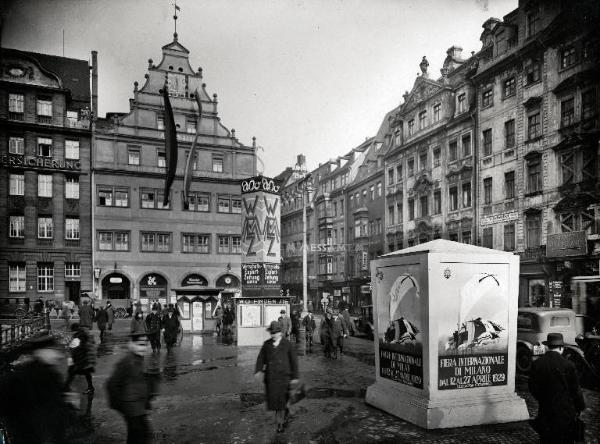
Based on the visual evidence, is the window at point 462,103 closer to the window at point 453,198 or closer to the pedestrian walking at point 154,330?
the window at point 453,198

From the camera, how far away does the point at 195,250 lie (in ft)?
137

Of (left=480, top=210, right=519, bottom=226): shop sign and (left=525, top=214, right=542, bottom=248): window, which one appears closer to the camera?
(left=525, top=214, right=542, bottom=248): window

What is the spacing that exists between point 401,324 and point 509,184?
918 inches

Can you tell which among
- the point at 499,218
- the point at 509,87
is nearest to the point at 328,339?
the point at 499,218

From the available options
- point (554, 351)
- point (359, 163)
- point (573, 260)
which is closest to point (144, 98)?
point (359, 163)

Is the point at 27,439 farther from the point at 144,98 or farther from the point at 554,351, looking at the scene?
the point at 144,98

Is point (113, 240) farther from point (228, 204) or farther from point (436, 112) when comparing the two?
point (436, 112)

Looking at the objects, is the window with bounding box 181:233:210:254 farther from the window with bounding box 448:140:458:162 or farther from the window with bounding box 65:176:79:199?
the window with bounding box 448:140:458:162

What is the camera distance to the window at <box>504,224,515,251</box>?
28.1 m

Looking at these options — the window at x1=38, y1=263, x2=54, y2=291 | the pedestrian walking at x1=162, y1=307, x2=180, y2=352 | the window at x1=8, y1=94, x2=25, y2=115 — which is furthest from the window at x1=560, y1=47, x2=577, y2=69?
the window at x1=38, y1=263, x2=54, y2=291

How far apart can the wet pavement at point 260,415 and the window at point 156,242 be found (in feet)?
87.3

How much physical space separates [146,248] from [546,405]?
37.8 metres

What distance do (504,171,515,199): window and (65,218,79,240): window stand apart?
104 feet

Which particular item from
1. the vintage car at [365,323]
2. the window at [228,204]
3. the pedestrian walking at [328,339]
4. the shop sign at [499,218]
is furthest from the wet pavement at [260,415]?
the window at [228,204]
